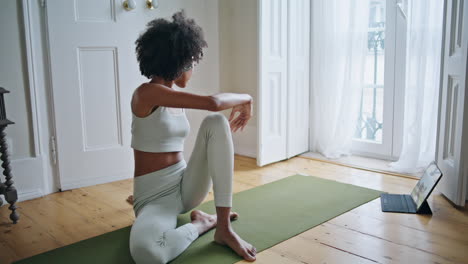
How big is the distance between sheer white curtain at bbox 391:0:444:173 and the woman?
1.60 metres

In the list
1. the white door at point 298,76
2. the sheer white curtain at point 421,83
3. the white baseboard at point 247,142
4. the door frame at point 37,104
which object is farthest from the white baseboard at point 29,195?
the sheer white curtain at point 421,83

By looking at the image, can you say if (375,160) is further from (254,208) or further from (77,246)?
(77,246)

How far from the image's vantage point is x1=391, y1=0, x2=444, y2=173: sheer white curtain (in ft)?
9.31

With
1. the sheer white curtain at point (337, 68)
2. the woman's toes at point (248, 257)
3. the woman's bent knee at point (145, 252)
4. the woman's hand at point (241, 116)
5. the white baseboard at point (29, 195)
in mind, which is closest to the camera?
the woman's bent knee at point (145, 252)

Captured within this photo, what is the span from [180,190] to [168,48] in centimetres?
60

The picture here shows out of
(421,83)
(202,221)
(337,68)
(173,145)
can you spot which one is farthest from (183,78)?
(337,68)

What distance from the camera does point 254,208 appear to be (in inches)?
91.4

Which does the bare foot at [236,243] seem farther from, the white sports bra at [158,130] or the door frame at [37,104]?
the door frame at [37,104]

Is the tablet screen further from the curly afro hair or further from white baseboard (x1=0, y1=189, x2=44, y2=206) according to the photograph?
white baseboard (x1=0, y1=189, x2=44, y2=206)

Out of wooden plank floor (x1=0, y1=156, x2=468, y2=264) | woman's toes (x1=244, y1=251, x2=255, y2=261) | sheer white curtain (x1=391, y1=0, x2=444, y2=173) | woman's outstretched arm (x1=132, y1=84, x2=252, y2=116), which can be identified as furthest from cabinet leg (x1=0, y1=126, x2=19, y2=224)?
sheer white curtain (x1=391, y1=0, x2=444, y2=173)

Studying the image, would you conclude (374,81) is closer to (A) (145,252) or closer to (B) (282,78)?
(B) (282,78)

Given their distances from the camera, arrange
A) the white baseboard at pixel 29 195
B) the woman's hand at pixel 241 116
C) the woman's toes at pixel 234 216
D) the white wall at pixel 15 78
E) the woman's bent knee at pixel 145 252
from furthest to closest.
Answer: the white baseboard at pixel 29 195
the white wall at pixel 15 78
the woman's toes at pixel 234 216
the woman's hand at pixel 241 116
the woman's bent knee at pixel 145 252

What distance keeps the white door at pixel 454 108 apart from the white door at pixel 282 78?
1.17m

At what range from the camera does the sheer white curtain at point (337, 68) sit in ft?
10.8
